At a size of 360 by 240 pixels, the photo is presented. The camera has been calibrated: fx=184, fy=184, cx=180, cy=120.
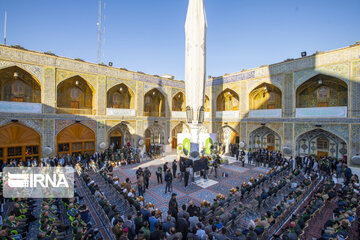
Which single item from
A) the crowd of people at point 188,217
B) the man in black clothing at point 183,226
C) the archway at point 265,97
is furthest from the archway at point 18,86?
the archway at point 265,97

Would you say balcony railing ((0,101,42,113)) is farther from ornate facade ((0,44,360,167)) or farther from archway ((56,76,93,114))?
archway ((56,76,93,114))

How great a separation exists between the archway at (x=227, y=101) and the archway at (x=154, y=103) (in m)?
5.86

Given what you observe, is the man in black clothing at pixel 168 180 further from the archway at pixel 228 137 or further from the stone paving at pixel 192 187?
the archway at pixel 228 137

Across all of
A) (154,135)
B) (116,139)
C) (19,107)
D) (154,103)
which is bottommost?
→ (116,139)

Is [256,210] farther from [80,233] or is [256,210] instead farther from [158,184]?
[80,233]

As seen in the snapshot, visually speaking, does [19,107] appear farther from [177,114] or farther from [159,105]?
[177,114]

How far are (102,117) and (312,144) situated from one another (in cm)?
1620

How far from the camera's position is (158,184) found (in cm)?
948

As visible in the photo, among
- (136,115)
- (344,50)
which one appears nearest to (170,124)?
(136,115)

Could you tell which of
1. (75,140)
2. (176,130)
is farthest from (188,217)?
(176,130)

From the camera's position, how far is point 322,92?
13.5 m

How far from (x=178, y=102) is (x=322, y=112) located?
509 inches

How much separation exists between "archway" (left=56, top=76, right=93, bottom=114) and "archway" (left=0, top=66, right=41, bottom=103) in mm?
1377

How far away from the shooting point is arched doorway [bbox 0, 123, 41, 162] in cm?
1127
